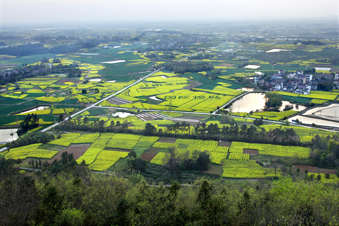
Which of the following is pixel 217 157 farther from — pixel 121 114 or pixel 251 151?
pixel 121 114

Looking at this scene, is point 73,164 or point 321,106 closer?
point 73,164

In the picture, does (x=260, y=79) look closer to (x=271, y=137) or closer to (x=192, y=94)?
(x=192, y=94)

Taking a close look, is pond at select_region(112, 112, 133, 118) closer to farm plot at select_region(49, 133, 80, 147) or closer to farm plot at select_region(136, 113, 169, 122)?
farm plot at select_region(136, 113, 169, 122)

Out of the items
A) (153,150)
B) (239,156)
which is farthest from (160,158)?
(239,156)

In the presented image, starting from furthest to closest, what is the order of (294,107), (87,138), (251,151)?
(294,107)
(87,138)
(251,151)

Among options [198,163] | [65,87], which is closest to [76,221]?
[198,163]

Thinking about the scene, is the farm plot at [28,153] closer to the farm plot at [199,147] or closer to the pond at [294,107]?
the farm plot at [199,147]

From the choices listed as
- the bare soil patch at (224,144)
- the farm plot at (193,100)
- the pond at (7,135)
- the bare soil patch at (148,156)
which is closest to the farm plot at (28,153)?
the pond at (7,135)
